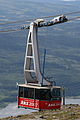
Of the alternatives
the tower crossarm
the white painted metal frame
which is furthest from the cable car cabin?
the tower crossarm

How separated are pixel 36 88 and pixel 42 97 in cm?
144

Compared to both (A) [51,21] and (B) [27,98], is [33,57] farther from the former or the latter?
(A) [51,21]

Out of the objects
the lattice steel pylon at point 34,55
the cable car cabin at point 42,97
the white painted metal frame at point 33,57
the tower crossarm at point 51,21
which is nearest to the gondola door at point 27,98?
the cable car cabin at point 42,97

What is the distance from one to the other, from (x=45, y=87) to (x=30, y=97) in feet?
8.29

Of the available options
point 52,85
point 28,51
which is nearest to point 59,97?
point 52,85

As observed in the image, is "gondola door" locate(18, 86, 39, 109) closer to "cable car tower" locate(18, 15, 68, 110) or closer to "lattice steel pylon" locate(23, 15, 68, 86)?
"cable car tower" locate(18, 15, 68, 110)

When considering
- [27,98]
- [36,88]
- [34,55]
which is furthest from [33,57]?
[27,98]

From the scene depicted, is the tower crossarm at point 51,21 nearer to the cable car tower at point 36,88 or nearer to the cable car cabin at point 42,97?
the cable car tower at point 36,88

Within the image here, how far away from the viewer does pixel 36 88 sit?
58625 mm

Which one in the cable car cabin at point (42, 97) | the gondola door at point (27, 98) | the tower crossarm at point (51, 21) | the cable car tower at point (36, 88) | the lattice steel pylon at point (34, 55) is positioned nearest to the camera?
the tower crossarm at point (51, 21)

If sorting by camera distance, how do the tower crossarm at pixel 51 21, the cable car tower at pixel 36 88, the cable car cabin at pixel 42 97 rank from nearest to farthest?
the tower crossarm at pixel 51 21, the cable car cabin at pixel 42 97, the cable car tower at pixel 36 88

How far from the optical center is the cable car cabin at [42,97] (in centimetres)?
5831

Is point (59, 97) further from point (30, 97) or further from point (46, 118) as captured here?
point (46, 118)

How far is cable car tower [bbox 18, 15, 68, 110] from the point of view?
2302 inches
